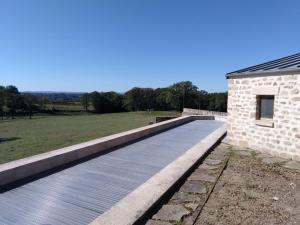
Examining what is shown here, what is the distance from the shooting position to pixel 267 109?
25.6ft

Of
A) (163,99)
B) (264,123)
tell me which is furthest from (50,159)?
(163,99)

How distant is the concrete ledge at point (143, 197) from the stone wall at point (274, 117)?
2.53 meters

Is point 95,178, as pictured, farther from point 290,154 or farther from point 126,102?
point 126,102

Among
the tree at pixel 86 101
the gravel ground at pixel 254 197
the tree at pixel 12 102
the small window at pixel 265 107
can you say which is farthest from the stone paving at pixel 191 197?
the tree at pixel 12 102

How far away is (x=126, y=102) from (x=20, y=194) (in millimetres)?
73368

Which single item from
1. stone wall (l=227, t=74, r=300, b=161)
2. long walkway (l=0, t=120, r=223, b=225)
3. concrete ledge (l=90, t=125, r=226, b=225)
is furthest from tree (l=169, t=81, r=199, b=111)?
concrete ledge (l=90, t=125, r=226, b=225)

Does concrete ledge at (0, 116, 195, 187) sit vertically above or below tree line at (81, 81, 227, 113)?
below

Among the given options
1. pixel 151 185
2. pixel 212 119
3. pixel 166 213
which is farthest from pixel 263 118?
pixel 212 119

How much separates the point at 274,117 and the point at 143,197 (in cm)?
479

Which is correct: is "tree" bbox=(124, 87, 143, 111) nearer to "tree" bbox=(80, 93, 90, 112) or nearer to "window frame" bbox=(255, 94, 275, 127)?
"tree" bbox=(80, 93, 90, 112)

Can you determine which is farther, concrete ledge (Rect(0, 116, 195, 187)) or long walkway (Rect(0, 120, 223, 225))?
concrete ledge (Rect(0, 116, 195, 187))

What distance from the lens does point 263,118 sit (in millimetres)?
7934

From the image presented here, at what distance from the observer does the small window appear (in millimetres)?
7672

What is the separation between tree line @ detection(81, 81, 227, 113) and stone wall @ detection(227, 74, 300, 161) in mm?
A: 44748
